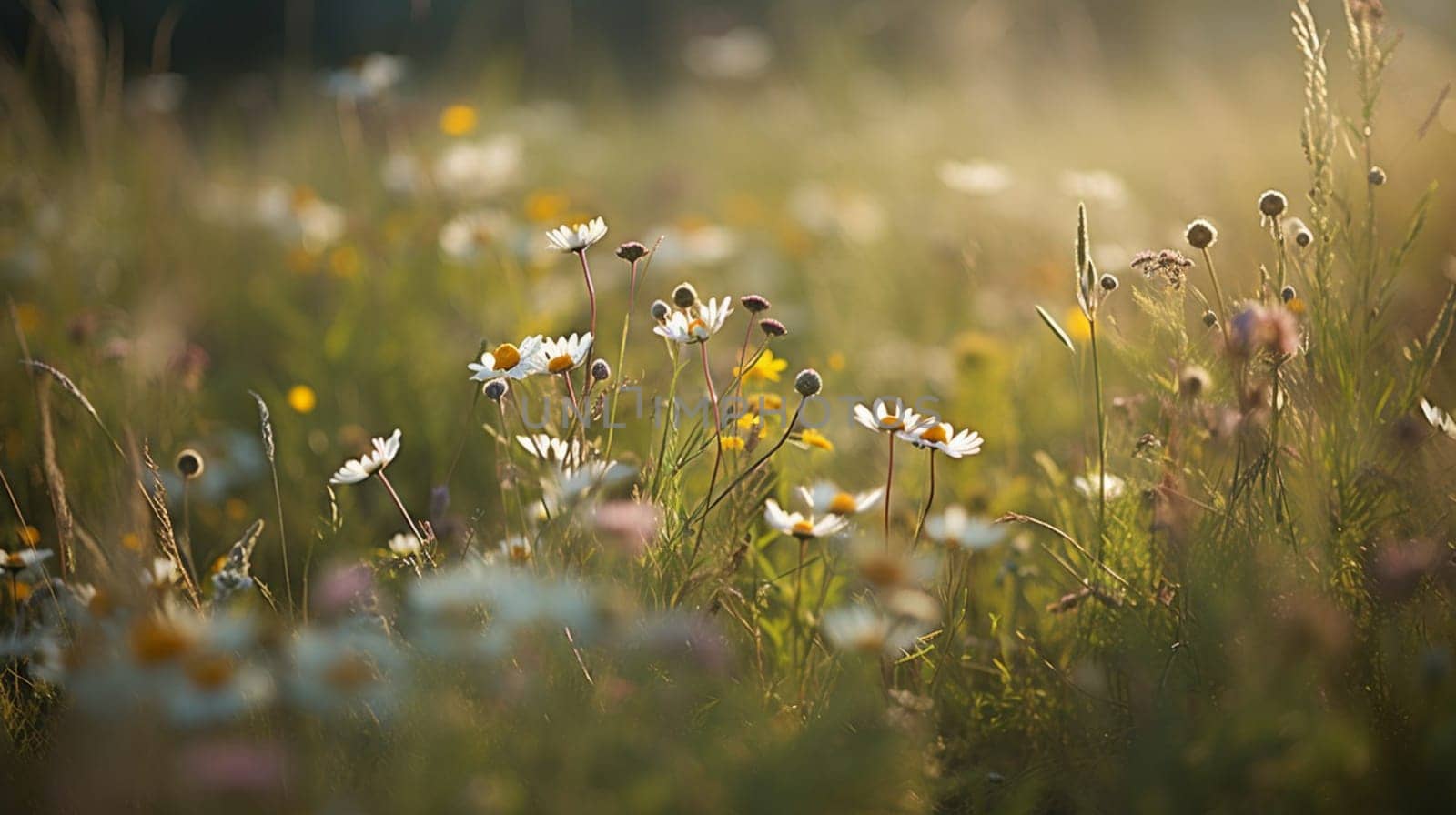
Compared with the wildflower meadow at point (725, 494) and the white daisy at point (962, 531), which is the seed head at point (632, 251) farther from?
the white daisy at point (962, 531)

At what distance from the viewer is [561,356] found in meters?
1.18

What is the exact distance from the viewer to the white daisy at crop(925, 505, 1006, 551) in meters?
1.26

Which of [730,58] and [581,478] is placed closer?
[581,478]

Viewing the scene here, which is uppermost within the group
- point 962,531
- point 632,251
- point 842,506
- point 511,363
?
point 632,251

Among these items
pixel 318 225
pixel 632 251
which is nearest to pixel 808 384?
pixel 632 251

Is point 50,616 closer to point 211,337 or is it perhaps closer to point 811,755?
point 811,755

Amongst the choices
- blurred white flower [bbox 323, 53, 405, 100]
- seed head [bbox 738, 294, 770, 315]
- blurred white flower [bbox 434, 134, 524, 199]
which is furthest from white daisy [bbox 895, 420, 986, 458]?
blurred white flower [bbox 323, 53, 405, 100]

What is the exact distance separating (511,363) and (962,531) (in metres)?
0.57

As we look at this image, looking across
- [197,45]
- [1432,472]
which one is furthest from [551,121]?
[197,45]

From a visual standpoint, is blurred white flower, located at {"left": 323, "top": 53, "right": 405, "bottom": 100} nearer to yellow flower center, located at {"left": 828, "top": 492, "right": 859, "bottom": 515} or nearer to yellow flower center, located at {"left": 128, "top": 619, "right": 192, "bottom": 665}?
yellow flower center, located at {"left": 828, "top": 492, "right": 859, "bottom": 515}

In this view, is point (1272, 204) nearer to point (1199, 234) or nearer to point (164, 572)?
point (1199, 234)

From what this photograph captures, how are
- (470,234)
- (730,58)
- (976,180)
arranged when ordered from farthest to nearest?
(730,58) < (976,180) < (470,234)

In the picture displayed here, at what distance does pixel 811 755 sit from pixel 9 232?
9.08 ft

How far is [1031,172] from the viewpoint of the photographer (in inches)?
138
